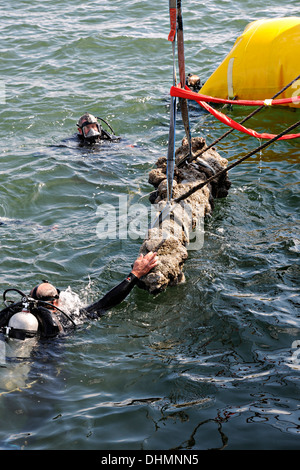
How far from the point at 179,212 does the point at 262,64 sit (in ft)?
17.1

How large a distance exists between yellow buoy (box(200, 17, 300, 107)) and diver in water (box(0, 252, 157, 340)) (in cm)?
603

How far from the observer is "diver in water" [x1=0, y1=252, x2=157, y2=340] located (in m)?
5.23

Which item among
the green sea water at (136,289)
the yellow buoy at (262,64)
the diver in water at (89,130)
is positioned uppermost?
the yellow buoy at (262,64)

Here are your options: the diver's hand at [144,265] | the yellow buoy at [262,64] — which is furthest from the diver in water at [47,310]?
the yellow buoy at [262,64]

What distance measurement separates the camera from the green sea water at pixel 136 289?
4.64 metres

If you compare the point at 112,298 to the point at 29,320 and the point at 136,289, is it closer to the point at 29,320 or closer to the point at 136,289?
the point at 136,289

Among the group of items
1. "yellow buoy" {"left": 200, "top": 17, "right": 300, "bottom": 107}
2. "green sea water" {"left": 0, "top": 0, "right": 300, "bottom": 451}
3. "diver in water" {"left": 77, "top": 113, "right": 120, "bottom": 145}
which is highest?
"yellow buoy" {"left": 200, "top": 17, "right": 300, "bottom": 107}

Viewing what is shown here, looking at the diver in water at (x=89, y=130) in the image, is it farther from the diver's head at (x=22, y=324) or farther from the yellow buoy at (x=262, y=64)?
the diver's head at (x=22, y=324)

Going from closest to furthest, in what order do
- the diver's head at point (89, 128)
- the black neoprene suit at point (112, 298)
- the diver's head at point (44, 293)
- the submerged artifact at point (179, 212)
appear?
1. the diver's head at point (44, 293)
2. the black neoprene suit at point (112, 298)
3. the submerged artifact at point (179, 212)
4. the diver's head at point (89, 128)

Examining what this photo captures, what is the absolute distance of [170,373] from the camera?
16.8ft

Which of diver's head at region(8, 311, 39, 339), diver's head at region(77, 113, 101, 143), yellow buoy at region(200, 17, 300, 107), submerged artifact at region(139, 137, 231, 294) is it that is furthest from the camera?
yellow buoy at region(200, 17, 300, 107)

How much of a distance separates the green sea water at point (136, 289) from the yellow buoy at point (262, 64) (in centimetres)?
53

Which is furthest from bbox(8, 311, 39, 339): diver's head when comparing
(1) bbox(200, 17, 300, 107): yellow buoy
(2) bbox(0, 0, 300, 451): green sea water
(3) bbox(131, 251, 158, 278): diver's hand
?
(1) bbox(200, 17, 300, 107): yellow buoy

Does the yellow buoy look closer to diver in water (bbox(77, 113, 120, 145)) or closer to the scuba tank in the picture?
diver in water (bbox(77, 113, 120, 145))
